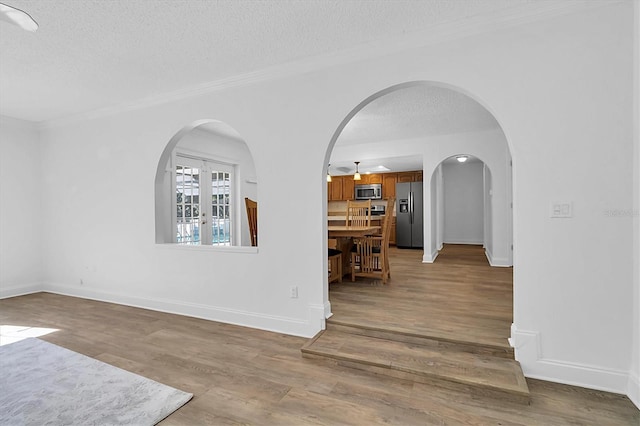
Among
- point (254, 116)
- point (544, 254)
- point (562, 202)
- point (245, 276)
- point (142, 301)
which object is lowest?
point (142, 301)

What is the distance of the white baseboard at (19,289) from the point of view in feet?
14.4

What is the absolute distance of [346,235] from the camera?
4125mm

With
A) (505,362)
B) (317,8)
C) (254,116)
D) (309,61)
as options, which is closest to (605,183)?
(505,362)

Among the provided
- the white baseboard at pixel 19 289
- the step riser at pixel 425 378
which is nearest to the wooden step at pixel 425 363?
the step riser at pixel 425 378

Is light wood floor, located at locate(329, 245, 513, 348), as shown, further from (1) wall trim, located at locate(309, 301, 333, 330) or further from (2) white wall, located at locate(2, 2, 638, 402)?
(2) white wall, located at locate(2, 2, 638, 402)

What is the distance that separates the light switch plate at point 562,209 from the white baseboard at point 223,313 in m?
1.94

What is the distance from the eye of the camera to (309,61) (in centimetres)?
283

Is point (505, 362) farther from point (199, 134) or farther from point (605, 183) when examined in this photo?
point (199, 134)

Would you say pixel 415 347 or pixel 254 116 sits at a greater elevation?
pixel 254 116

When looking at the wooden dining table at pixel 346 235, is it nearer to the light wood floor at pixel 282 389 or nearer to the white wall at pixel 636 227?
the light wood floor at pixel 282 389

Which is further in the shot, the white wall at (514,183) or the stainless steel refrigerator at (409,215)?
the stainless steel refrigerator at (409,215)

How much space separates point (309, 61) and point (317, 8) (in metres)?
0.70

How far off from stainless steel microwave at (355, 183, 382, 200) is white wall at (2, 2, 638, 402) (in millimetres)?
6376

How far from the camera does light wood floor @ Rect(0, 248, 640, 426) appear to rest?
1758mm
